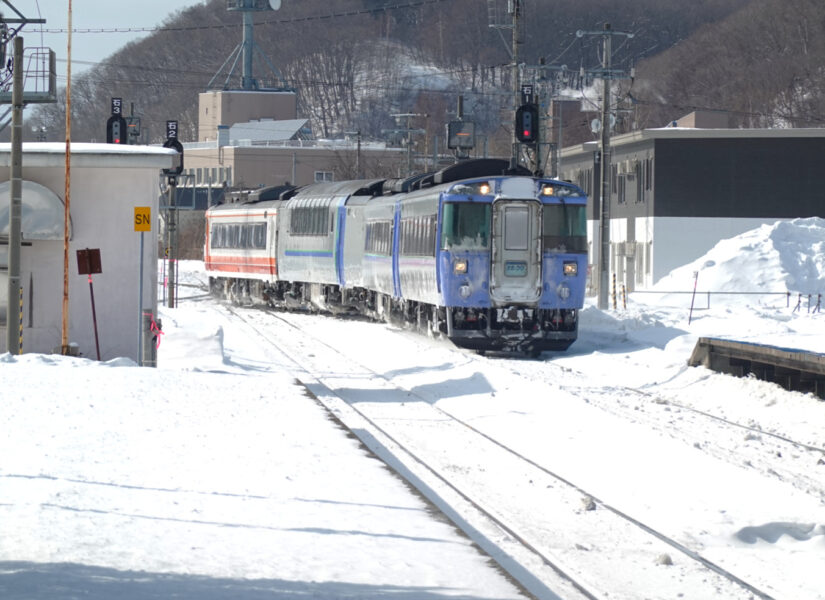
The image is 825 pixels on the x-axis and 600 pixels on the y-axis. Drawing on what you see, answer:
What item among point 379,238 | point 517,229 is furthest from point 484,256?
point 379,238

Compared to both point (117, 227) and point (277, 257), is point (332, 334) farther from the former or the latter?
point (277, 257)

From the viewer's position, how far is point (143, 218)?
22.8 metres

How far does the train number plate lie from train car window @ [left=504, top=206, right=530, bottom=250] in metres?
0.27

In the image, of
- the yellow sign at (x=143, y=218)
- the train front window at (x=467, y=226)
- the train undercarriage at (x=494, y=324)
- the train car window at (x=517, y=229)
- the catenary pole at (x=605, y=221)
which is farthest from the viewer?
the catenary pole at (x=605, y=221)

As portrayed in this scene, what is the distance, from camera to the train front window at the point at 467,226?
2552 cm

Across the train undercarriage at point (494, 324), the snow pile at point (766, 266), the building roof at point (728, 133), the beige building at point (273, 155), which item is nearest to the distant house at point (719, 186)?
the building roof at point (728, 133)

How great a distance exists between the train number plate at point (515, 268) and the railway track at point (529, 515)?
7287 mm

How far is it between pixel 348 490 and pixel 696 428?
5.56 meters

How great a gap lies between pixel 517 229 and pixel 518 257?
505 mm

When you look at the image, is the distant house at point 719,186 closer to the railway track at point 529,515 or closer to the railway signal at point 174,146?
the railway signal at point 174,146

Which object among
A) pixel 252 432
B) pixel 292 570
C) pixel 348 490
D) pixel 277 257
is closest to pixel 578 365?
pixel 252 432

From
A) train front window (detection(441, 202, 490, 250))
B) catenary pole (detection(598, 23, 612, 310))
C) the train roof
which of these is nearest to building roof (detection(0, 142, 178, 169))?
train front window (detection(441, 202, 490, 250))

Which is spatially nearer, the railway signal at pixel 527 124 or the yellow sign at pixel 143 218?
the yellow sign at pixel 143 218

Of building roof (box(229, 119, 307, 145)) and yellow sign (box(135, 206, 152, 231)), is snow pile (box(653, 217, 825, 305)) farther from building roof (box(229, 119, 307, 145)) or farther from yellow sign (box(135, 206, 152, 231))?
building roof (box(229, 119, 307, 145))
